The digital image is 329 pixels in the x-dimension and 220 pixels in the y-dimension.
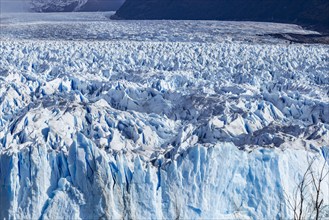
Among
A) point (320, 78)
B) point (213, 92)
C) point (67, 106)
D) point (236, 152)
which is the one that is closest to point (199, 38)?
point (320, 78)

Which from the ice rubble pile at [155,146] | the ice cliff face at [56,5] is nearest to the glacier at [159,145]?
the ice rubble pile at [155,146]

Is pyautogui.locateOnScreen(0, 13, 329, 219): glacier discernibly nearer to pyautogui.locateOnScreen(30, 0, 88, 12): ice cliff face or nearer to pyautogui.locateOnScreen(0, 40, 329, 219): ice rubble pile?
pyautogui.locateOnScreen(0, 40, 329, 219): ice rubble pile

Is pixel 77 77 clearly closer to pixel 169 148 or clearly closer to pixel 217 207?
pixel 169 148

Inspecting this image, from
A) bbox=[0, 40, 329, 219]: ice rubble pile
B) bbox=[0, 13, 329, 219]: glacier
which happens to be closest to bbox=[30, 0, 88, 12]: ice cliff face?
bbox=[0, 13, 329, 219]: glacier

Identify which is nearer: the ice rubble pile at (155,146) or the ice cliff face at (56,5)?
the ice rubble pile at (155,146)

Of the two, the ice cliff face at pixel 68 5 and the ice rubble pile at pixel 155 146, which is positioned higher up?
the ice cliff face at pixel 68 5

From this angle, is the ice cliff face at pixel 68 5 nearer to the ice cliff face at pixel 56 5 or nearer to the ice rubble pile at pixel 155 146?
the ice cliff face at pixel 56 5
